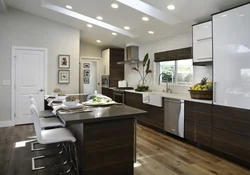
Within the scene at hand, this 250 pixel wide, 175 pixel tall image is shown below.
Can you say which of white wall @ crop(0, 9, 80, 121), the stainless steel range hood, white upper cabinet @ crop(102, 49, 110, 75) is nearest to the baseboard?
white wall @ crop(0, 9, 80, 121)

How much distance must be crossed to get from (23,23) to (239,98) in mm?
5597

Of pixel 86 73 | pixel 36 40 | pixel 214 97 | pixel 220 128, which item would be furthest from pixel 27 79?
pixel 220 128

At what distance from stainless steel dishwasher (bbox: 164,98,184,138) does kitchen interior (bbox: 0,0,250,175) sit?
0.02 meters

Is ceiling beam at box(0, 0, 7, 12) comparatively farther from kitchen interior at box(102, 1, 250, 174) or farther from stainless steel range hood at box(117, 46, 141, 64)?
kitchen interior at box(102, 1, 250, 174)

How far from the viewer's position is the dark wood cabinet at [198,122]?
11.3ft

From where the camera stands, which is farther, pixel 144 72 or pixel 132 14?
pixel 144 72

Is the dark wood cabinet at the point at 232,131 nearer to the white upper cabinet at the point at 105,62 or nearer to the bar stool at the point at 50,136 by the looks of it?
the bar stool at the point at 50,136

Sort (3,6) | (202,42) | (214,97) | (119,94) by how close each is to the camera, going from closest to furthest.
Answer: (214,97) → (202,42) → (3,6) → (119,94)

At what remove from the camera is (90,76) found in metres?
7.83

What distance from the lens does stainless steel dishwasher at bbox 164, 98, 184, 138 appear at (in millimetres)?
4016

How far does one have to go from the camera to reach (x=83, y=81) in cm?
769

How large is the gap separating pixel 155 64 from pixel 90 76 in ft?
9.74

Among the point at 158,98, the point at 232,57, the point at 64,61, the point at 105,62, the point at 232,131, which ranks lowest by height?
the point at 232,131

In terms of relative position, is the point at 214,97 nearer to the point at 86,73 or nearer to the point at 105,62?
the point at 105,62
